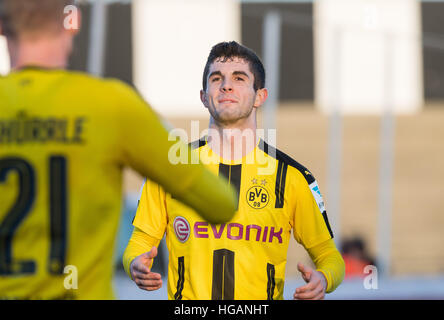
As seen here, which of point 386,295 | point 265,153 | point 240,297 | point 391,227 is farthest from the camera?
point 391,227

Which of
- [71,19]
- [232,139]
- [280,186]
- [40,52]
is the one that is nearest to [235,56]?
Result: [232,139]

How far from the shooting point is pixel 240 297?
3967 millimetres

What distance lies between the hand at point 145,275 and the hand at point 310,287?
2.14 ft

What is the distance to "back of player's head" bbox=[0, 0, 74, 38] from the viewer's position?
2.29m

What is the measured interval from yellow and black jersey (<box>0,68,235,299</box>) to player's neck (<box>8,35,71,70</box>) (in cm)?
3

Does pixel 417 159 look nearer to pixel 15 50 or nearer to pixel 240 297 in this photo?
pixel 240 297

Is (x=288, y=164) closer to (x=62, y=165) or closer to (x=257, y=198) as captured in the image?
(x=257, y=198)

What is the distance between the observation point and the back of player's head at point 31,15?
2285 mm

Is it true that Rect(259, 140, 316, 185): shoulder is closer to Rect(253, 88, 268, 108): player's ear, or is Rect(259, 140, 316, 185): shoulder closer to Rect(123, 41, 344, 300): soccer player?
Rect(123, 41, 344, 300): soccer player

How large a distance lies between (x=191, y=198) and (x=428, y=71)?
22317 millimetres

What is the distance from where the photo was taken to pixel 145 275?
363 centimetres

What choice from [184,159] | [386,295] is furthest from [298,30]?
[184,159]

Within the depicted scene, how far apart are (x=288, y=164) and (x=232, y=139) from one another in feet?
1.12

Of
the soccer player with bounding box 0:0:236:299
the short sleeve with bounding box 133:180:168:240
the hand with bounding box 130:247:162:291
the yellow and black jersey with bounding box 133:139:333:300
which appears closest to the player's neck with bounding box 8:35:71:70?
the soccer player with bounding box 0:0:236:299
